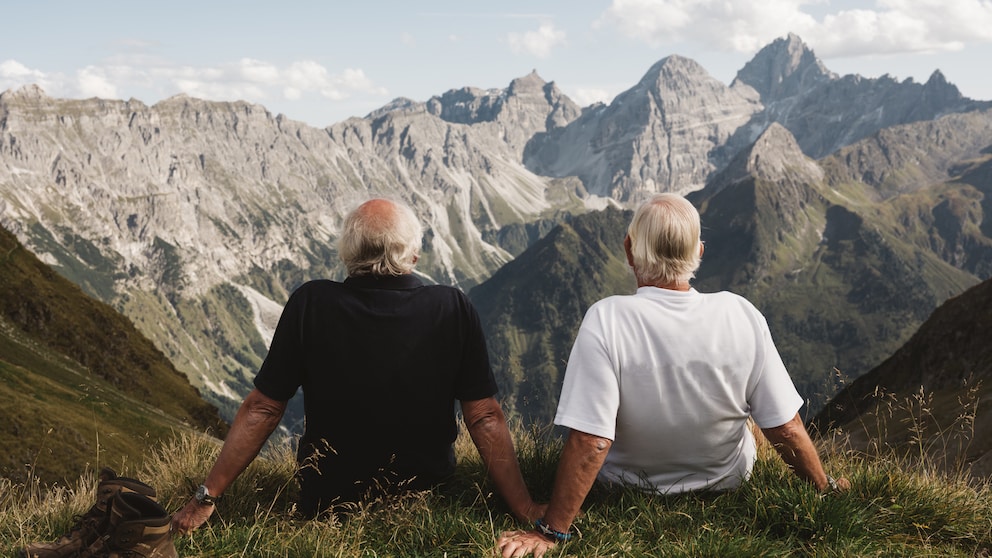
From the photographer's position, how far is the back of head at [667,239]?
591 cm

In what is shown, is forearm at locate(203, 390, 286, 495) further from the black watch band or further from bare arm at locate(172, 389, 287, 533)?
the black watch band

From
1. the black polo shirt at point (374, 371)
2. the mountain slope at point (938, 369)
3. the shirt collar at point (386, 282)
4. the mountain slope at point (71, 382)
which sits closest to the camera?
the black polo shirt at point (374, 371)

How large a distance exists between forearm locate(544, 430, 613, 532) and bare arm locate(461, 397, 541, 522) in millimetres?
502

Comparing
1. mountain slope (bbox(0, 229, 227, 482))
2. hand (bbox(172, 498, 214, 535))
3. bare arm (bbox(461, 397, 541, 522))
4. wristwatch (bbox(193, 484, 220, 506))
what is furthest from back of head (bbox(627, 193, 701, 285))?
mountain slope (bbox(0, 229, 227, 482))

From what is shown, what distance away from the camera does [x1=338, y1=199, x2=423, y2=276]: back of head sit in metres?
6.43

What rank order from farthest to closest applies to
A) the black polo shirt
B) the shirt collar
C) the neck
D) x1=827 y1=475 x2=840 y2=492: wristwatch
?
the shirt collar → the black polo shirt → x1=827 y1=475 x2=840 y2=492: wristwatch → the neck

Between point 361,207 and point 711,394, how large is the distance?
3637mm

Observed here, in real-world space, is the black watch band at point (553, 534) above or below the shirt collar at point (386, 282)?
below

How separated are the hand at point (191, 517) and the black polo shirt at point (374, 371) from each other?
0.95 meters

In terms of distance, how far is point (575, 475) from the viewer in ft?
19.1

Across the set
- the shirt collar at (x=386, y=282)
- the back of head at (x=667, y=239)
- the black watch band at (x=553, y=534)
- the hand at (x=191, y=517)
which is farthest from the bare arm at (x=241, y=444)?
the back of head at (x=667, y=239)

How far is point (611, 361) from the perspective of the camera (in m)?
5.77

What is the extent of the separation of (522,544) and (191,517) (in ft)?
10.1

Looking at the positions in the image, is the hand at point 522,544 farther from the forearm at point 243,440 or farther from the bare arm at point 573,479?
the forearm at point 243,440
